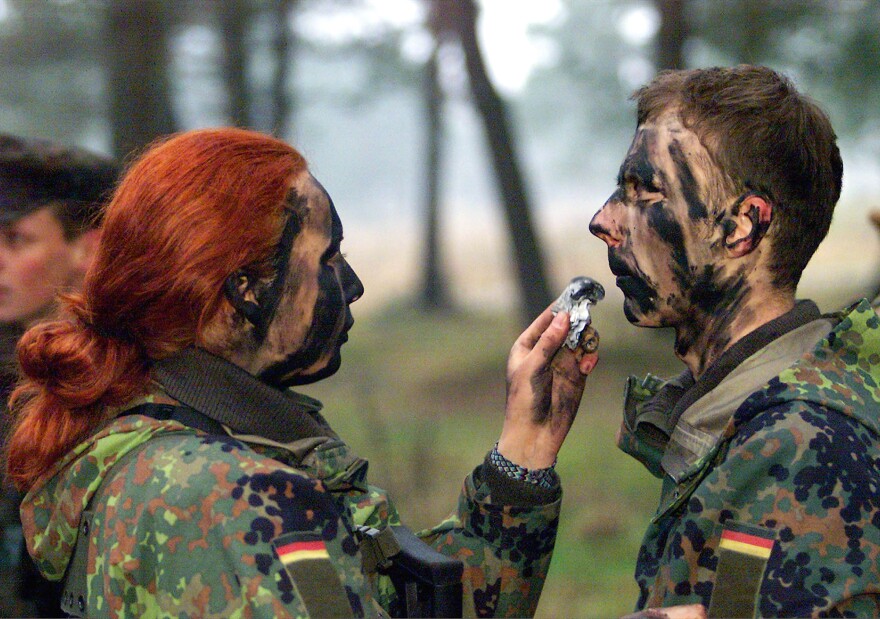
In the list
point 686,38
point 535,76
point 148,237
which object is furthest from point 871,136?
point 148,237

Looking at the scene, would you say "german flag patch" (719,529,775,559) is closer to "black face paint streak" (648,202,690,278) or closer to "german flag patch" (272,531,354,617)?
"black face paint streak" (648,202,690,278)

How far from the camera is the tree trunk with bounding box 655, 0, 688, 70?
890 centimetres

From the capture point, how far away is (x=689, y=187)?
246 cm

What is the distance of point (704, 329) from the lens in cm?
253

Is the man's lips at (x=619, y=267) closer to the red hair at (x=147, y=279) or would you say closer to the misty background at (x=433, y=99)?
the red hair at (x=147, y=279)

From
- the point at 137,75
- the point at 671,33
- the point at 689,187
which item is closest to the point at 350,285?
the point at 689,187

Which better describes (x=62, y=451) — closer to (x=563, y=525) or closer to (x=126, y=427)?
(x=126, y=427)

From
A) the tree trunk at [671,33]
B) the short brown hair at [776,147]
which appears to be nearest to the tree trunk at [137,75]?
the tree trunk at [671,33]

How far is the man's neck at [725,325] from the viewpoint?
2459 millimetres

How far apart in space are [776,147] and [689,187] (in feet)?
0.72

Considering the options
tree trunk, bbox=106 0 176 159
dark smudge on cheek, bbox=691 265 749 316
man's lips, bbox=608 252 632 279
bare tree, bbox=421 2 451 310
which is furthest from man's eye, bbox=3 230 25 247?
→ bare tree, bbox=421 2 451 310

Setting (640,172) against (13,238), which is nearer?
(640,172)

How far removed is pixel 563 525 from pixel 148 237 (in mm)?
5413

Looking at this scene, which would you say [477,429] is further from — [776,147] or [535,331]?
[776,147]
